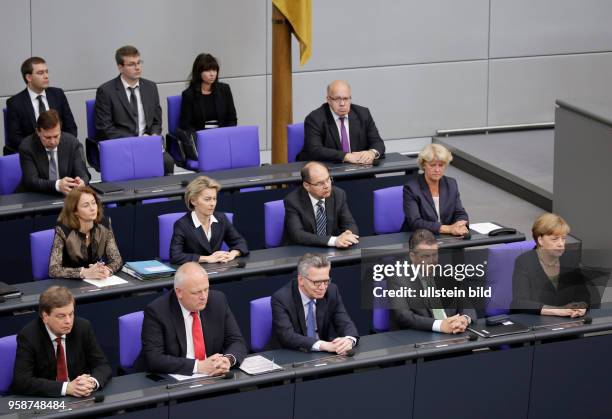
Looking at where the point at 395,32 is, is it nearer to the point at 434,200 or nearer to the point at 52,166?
the point at 434,200

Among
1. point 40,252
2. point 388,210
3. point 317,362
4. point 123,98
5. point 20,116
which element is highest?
point 123,98

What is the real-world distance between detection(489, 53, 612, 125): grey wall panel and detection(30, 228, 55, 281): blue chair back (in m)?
5.86

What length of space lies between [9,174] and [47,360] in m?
2.63

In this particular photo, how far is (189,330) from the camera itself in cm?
545

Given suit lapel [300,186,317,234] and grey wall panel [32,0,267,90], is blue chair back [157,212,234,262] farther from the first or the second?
grey wall panel [32,0,267,90]

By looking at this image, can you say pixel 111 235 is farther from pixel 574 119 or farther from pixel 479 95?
pixel 479 95

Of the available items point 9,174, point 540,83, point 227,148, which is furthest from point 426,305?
point 540,83

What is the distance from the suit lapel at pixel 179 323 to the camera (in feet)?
17.7

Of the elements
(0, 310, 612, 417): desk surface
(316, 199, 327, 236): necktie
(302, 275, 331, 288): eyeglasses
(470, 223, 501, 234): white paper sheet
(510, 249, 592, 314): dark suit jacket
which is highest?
(316, 199, 327, 236): necktie

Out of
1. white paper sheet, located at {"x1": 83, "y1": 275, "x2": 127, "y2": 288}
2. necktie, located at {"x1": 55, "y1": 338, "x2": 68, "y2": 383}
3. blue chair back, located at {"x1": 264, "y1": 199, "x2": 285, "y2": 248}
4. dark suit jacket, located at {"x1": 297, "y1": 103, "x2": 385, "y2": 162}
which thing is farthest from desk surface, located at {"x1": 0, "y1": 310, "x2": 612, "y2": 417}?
dark suit jacket, located at {"x1": 297, "y1": 103, "x2": 385, "y2": 162}

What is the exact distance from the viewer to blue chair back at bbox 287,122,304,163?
27.3ft

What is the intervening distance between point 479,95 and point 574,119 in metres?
2.70

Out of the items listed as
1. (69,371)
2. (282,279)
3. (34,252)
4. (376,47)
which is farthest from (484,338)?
(376,47)

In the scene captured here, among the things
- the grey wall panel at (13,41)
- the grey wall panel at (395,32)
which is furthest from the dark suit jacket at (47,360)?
the grey wall panel at (395,32)
